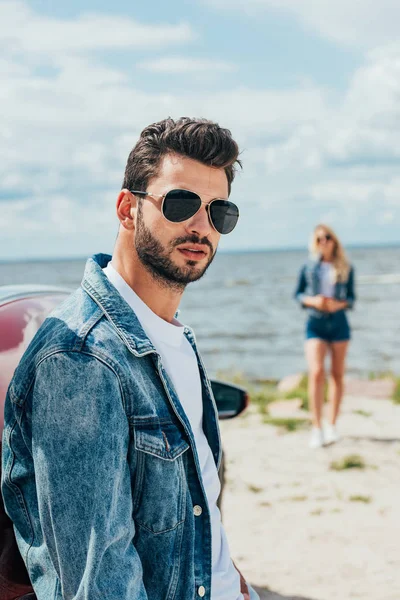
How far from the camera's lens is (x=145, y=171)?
214 centimetres

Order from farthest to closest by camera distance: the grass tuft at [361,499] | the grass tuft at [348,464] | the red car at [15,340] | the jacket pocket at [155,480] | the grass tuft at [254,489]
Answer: the grass tuft at [348,464], the grass tuft at [254,489], the grass tuft at [361,499], the red car at [15,340], the jacket pocket at [155,480]

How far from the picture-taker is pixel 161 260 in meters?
2.08

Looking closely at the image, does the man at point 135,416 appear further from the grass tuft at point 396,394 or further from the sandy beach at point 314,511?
the grass tuft at point 396,394

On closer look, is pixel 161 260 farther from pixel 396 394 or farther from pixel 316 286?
pixel 396 394

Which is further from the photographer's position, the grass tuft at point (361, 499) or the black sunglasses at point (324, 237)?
the black sunglasses at point (324, 237)

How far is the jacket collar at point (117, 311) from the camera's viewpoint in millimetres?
1876

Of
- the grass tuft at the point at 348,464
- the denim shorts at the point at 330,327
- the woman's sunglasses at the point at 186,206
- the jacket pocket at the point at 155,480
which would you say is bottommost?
the grass tuft at the point at 348,464

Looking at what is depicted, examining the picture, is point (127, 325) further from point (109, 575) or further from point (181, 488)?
point (109, 575)

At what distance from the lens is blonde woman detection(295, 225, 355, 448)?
747 centimetres

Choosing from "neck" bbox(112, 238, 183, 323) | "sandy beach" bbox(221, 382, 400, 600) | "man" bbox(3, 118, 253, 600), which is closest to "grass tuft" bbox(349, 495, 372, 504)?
"sandy beach" bbox(221, 382, 400, 600)

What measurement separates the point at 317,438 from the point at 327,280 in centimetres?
161

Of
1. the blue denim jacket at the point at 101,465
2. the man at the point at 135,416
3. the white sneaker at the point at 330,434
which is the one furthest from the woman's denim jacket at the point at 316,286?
the blue denim jacket at the point at 101,465

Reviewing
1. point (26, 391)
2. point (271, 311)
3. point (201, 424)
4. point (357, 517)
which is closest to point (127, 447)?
point (26, 391)

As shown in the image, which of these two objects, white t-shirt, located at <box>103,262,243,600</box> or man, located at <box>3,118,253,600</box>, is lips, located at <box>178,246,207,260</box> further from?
white t-shirt, located at <box>103,262,243,600</box>
